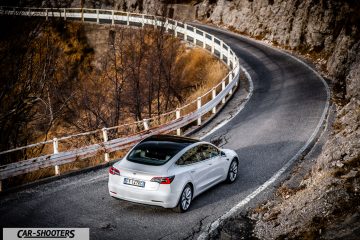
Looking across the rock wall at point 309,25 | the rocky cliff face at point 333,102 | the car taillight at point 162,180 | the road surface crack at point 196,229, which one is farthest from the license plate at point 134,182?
the rock wall at point 309,25

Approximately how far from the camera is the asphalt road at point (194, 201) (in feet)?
26.8

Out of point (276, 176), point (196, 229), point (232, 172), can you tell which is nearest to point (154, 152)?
point (196, 229)

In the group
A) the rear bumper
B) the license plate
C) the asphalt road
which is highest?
the license plate

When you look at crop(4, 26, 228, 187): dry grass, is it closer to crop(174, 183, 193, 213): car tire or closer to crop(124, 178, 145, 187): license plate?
crop(174, 183, 193, 213): car tire

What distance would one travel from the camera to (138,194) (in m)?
8.45

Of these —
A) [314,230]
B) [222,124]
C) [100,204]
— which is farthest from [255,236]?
[222,124]

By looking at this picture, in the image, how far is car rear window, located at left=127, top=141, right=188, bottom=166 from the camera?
8812 millimetres

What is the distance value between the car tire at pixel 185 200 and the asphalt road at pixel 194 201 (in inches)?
5.3

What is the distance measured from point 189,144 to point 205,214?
1680 mm

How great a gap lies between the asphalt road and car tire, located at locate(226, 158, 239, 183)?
192 mm

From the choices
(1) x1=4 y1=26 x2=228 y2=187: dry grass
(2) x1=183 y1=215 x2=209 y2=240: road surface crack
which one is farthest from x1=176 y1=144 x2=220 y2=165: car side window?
(1) x1=4 y1=26 x2=228 y2=187: dry grass

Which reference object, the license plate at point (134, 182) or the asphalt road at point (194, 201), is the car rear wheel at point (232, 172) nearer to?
the asphalt road at point (194, 201)

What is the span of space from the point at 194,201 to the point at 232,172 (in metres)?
1.65

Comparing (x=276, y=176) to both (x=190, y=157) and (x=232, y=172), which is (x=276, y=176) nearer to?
→ (x=232, y=172)
